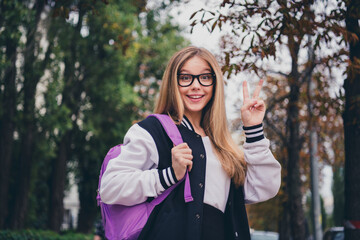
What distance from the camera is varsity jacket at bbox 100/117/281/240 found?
242 centimetres

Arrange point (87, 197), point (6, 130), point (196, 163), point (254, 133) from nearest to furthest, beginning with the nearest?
point (196, 163), point (254, 133), point (6, 130), point (87, 197)

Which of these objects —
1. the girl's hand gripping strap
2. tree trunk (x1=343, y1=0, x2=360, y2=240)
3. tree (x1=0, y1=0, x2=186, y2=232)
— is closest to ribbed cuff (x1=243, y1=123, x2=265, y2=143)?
the girl's hand gripping strap

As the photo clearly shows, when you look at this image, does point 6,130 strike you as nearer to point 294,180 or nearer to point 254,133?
point 294,180

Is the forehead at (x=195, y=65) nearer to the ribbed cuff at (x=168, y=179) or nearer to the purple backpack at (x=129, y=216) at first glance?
the purple backpack at (x=129, y=216)

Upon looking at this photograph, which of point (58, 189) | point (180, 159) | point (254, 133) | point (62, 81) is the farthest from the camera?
point (58, 189)

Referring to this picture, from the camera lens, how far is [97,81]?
1593 centimetres

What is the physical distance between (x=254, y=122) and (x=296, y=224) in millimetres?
9103

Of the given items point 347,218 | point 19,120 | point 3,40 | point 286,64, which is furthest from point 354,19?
point 19,120

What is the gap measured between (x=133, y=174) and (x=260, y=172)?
77 cm

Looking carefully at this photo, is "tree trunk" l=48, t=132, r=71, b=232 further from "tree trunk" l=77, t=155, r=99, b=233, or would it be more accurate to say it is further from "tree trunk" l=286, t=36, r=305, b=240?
"tree trunk" l=286, t=36, r=305, b=240

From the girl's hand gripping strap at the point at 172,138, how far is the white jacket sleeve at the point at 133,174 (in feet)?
0.13

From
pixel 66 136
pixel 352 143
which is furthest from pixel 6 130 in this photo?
pixel 352 143

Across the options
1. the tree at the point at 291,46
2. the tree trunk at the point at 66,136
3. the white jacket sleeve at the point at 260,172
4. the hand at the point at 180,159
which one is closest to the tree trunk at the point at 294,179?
the tree at the point at 291,46

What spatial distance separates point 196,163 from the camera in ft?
8.55
